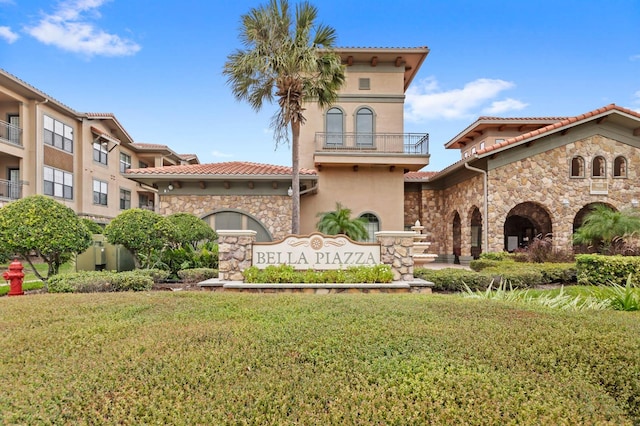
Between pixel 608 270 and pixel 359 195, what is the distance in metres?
9.89

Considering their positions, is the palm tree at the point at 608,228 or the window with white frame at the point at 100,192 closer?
the palm tree at the point at 608,228

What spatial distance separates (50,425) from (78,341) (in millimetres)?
1497

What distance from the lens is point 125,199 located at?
98.3ft

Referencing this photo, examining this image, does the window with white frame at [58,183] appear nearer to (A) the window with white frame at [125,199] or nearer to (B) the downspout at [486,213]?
(A) the window with white frame at [125,199]

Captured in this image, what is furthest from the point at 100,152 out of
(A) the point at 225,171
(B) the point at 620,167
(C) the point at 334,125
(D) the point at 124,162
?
(B) the point at 620,167

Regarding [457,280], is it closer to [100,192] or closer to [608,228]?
[608,228]

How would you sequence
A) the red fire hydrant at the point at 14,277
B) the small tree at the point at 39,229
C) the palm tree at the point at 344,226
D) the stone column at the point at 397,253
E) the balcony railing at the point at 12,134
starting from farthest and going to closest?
the balcony railing at the point at 12,134 → the palm tree at the point at 344,226 → the stone column at the point at 397,253 → the small tree at the point at 39,229 → the red fire hydrant at the point at 14,277

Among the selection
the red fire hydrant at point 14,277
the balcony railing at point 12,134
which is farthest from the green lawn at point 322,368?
the balcony railing at point 12,134

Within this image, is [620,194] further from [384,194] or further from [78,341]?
[78,341]

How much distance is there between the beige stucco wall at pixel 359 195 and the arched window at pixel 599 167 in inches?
344

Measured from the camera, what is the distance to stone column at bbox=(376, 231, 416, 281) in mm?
9039

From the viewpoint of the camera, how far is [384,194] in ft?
57.4

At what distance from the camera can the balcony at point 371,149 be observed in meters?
16.5

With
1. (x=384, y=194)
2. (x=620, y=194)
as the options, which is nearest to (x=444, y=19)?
(x=384, y=194)
